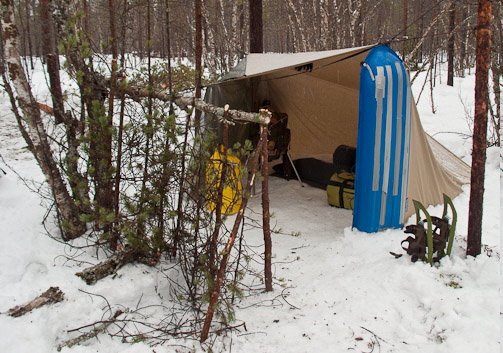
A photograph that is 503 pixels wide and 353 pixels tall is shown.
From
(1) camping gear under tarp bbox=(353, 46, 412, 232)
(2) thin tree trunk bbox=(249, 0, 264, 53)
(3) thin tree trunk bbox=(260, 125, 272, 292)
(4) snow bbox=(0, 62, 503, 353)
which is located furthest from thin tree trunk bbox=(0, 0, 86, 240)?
(2) thin tree trunk bbox=(249, 0, 264, 53)

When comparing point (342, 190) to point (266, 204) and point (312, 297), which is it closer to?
point (312, 297)

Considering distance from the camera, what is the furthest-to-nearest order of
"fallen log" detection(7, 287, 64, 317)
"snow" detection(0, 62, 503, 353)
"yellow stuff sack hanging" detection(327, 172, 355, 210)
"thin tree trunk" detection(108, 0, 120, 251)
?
1. "yellow stuff sack hanging" detection(327, 172, 355, 210)
2. "thin tree trunk" detection(108, 0, 120, 251)
3. "fallen log" detection(7, 287, 64, 317)
4. "snow" detection(0, 62, 503, 353)

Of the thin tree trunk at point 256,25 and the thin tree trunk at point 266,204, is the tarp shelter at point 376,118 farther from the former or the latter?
the thin tree trunk at point 266,204

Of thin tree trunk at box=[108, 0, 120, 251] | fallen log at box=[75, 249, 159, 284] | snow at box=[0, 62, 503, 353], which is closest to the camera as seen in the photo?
snow at box=[0, 62, 503, 353]

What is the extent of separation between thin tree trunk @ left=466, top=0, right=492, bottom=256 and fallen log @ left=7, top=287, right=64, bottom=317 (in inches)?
122

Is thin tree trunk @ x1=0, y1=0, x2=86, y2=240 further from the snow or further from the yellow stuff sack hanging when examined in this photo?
the yellow stuff sack hanging

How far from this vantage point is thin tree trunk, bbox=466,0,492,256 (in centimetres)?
281

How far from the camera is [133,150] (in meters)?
3.30

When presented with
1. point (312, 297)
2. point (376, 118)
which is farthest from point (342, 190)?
point (312, 297)

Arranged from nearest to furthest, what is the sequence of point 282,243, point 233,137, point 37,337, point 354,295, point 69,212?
1. point 37,337
2. point 354,295
3. point 69,212
4. point 282,243
5. point 233,137

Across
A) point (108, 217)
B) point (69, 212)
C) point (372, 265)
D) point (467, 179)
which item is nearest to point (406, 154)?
point (372, 265)

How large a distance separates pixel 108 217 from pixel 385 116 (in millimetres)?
2704

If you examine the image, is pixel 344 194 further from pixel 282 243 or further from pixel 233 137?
pixel 233 137

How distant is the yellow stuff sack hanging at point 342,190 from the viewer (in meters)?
5.07
